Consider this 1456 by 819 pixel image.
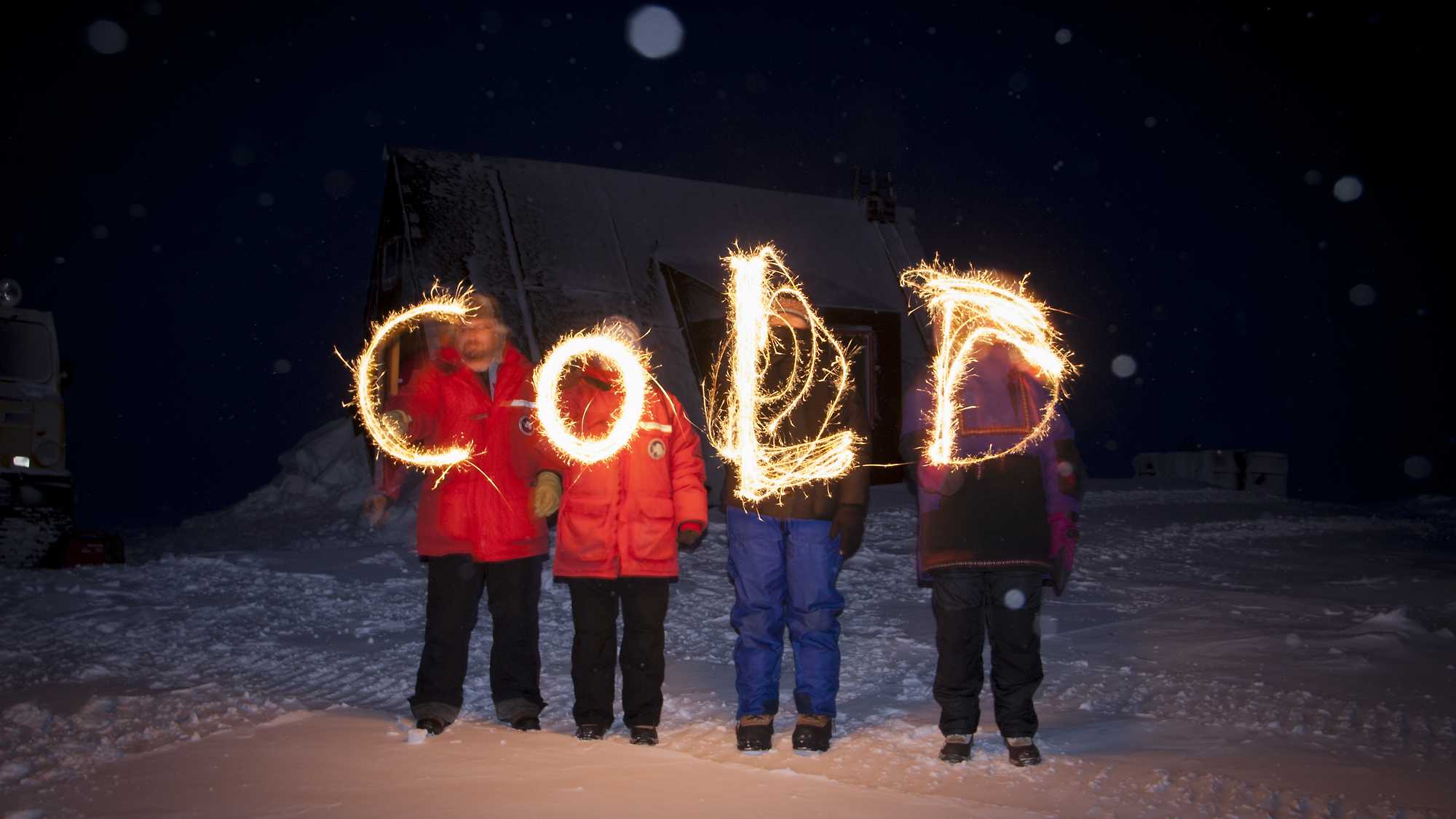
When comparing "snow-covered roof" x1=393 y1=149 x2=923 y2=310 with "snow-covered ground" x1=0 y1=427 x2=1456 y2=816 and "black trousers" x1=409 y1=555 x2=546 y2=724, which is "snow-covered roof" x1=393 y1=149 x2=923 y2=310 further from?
"black trousers" x1=409 y1=555 x2=546 y2=724

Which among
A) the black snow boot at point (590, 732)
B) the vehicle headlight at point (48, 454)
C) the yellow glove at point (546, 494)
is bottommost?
the black snow boot at point (590, 732)

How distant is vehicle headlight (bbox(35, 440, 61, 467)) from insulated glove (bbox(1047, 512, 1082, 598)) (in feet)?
33.7

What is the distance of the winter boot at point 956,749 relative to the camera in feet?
14.7

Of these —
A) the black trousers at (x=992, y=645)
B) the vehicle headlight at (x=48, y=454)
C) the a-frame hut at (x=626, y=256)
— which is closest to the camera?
the black trousers at (x=992, y=645)

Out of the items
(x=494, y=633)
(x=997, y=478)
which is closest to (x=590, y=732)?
(x=494, y=633)

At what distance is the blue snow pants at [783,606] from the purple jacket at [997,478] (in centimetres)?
48

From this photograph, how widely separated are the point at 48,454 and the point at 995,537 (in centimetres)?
1015

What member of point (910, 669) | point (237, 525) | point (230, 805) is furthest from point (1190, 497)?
point (230, 805)

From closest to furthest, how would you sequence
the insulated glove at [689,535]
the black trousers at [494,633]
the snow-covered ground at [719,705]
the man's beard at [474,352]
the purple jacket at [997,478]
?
the snow-covered ground at [719,705] → the purple jacket at [997,478] → the black trousers at [494,633] → the insulated glove at [689,535] → the man's beard at [474,352]

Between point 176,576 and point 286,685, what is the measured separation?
4736 millimetres

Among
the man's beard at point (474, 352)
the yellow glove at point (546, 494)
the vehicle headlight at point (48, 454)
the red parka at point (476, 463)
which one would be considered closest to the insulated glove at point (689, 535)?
the yellow glove at point (546, 494)

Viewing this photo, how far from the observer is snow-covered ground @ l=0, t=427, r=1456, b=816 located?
12.7 feet

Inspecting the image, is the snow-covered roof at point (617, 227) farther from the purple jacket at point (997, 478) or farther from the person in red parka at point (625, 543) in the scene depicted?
the purple jacket at point (997, 478)

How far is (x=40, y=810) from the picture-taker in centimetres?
367
